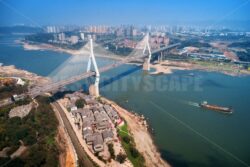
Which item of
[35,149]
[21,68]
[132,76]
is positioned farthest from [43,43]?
[35,149]

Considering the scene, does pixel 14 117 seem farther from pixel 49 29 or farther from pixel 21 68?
pixel 49 29

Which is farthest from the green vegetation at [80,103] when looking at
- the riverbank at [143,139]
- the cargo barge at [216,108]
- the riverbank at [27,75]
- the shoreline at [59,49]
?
the shoreline at [59,49]

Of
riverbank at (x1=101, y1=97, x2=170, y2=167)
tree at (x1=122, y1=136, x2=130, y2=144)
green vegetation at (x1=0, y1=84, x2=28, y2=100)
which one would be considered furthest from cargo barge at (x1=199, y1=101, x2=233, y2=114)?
green vegetation at (x1=0, y1=84, x2=28, y2=100)

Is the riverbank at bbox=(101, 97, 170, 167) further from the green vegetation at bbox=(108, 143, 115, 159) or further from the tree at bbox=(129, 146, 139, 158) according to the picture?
the green vegetation at bbox=(108, 143, 115, 159)

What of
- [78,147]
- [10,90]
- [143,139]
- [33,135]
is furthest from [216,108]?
[10,90]

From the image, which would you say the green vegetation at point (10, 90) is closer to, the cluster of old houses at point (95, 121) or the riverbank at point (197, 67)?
the cluster of old houses at point (95, 121)

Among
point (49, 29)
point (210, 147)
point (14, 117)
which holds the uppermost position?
point (49, 29)
